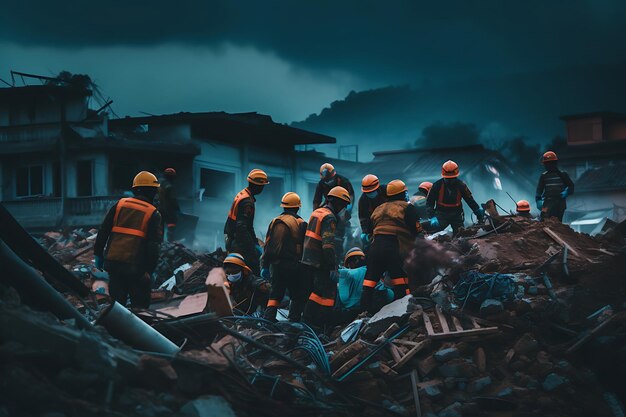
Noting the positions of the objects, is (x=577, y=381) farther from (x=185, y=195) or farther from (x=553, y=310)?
(x=185, y=195)

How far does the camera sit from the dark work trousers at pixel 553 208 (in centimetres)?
1332

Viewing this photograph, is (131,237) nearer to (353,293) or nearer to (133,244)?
(133,244)

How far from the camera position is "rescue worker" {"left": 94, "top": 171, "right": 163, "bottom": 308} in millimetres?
7816

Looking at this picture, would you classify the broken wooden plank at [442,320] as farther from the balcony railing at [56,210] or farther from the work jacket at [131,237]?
the balcony railing at [56,210]

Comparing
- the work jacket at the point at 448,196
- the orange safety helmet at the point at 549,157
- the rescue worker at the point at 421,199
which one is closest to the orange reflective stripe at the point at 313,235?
the work jacket at the point at 448,196

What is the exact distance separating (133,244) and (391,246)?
3108mm

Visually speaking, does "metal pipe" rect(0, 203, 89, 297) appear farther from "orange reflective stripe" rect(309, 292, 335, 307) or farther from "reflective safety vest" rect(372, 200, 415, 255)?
"reflective safety vest" rect(372, 200, 415, 255)

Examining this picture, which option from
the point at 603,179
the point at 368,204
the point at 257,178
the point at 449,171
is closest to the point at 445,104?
the point at 603,179

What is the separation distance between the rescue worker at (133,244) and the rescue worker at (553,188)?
26.0 ft

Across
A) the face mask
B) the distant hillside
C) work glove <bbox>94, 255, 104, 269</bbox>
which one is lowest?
the face mask

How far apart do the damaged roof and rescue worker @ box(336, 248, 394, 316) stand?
20118 millimetres

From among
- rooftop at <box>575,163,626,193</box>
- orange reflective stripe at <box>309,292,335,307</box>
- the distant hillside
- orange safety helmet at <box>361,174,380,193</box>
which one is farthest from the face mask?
the distant hillside

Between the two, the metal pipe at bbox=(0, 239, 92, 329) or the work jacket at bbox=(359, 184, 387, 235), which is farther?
the work jacket at bbox=(359, 184, 387, 235)

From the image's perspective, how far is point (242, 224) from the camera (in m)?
10.0
